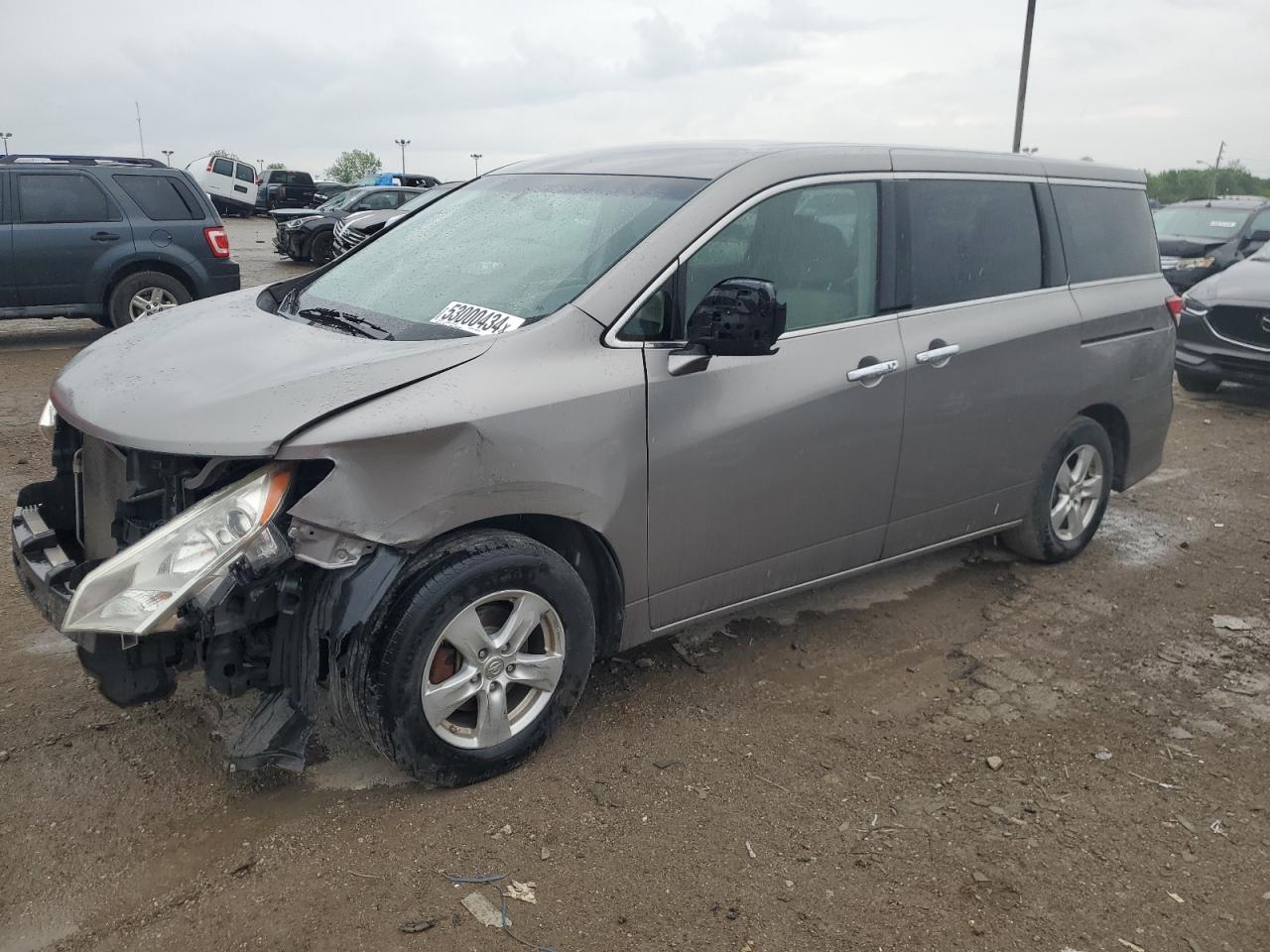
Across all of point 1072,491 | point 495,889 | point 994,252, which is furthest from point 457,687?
point 1072,491

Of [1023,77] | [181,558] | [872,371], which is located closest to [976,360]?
[872,371]

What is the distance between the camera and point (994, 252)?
4492 mm

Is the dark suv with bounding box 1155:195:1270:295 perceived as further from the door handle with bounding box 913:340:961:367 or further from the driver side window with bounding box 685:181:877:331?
the driver side window with bounding box 685:181:877:331

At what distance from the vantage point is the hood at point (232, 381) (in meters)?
2.80

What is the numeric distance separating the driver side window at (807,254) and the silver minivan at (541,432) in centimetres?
1

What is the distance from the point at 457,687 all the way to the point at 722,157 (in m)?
2.06

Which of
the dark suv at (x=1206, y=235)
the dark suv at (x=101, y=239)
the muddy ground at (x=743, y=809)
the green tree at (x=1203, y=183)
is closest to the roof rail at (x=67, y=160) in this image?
the dark suv at (x=101, y=239)

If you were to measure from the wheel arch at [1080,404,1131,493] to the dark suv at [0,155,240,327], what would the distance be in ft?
29.3

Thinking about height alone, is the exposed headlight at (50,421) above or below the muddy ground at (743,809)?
above

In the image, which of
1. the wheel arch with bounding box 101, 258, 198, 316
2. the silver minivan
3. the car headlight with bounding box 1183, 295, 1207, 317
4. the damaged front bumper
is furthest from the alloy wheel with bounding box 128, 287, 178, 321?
the car headlight with bounding box 1183, 295, 1207, 317

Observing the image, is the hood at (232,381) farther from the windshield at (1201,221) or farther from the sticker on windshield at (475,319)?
the windshield at (1201,221)

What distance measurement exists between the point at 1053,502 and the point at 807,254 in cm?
209

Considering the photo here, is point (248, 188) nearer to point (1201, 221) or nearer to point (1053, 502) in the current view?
point (1201, 221)

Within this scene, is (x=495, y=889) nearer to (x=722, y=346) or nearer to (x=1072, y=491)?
(x=722, y=346)
